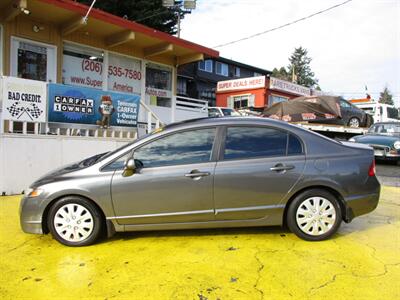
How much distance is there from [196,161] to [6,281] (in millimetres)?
2247

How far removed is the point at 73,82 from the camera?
422 inches

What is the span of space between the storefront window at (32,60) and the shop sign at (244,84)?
16190 millimetres

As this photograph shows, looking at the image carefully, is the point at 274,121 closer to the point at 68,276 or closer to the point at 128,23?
the point at 68,276

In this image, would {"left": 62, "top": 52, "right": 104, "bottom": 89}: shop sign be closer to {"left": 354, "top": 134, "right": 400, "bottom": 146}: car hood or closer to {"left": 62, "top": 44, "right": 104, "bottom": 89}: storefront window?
{"left": 62, "top": 44, "right": 104, "bottom": 89}: storefront window

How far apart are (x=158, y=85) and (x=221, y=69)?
72.7 feet

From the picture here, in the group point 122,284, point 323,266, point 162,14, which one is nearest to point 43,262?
point 122,284

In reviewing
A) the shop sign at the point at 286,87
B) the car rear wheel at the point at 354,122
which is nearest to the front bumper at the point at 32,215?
the car rear wheel at the point at 354,122

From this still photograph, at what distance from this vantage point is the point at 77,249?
4.16 metres

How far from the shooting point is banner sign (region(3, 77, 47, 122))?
691 centimetres

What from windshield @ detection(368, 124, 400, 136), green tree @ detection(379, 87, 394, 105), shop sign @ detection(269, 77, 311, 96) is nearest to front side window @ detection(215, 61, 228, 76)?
shop sign @ detection(269, 77, 311, 96)

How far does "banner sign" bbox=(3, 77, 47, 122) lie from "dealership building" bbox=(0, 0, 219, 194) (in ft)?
0.06

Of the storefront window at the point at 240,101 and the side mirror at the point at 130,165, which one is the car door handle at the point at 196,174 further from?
the storefront window at the point at 240,101

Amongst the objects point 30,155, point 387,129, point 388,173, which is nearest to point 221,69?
point 387,129

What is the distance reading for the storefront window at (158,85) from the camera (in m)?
12.8
